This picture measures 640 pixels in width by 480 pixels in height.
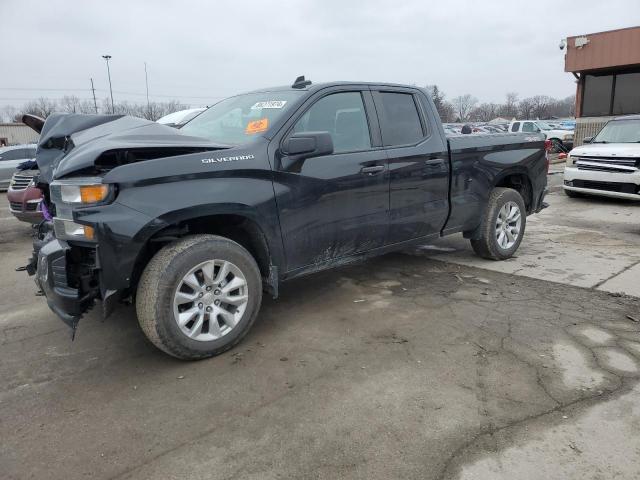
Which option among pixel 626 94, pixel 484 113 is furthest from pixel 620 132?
pixel 484 113

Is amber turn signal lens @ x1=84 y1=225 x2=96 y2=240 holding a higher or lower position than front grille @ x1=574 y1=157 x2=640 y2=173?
higher

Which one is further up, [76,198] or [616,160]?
[76,198]

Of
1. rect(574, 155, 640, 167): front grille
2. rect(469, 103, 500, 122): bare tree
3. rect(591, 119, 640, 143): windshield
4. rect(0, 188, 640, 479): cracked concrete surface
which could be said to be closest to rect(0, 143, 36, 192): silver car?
rect(0, 188, 640, 479): cracked concrete surface

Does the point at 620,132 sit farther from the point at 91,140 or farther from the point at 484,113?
the point at 484,113

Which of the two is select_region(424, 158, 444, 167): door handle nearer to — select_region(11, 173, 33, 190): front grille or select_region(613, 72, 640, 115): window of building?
select_region(11, 173, 33, 190): front grille

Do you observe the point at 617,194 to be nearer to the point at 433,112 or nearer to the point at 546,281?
the point at 546,281

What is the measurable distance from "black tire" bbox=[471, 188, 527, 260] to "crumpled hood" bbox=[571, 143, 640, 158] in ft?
16.0

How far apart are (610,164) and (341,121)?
25.4ft

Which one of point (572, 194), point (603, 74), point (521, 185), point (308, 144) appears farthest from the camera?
point (603, 74)

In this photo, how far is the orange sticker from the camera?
371 centimetres

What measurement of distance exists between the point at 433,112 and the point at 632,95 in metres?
18.1

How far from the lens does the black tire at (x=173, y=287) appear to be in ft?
10.2

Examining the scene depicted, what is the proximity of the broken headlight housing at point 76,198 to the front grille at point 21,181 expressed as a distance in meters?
6.19

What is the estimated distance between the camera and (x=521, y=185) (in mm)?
6051
